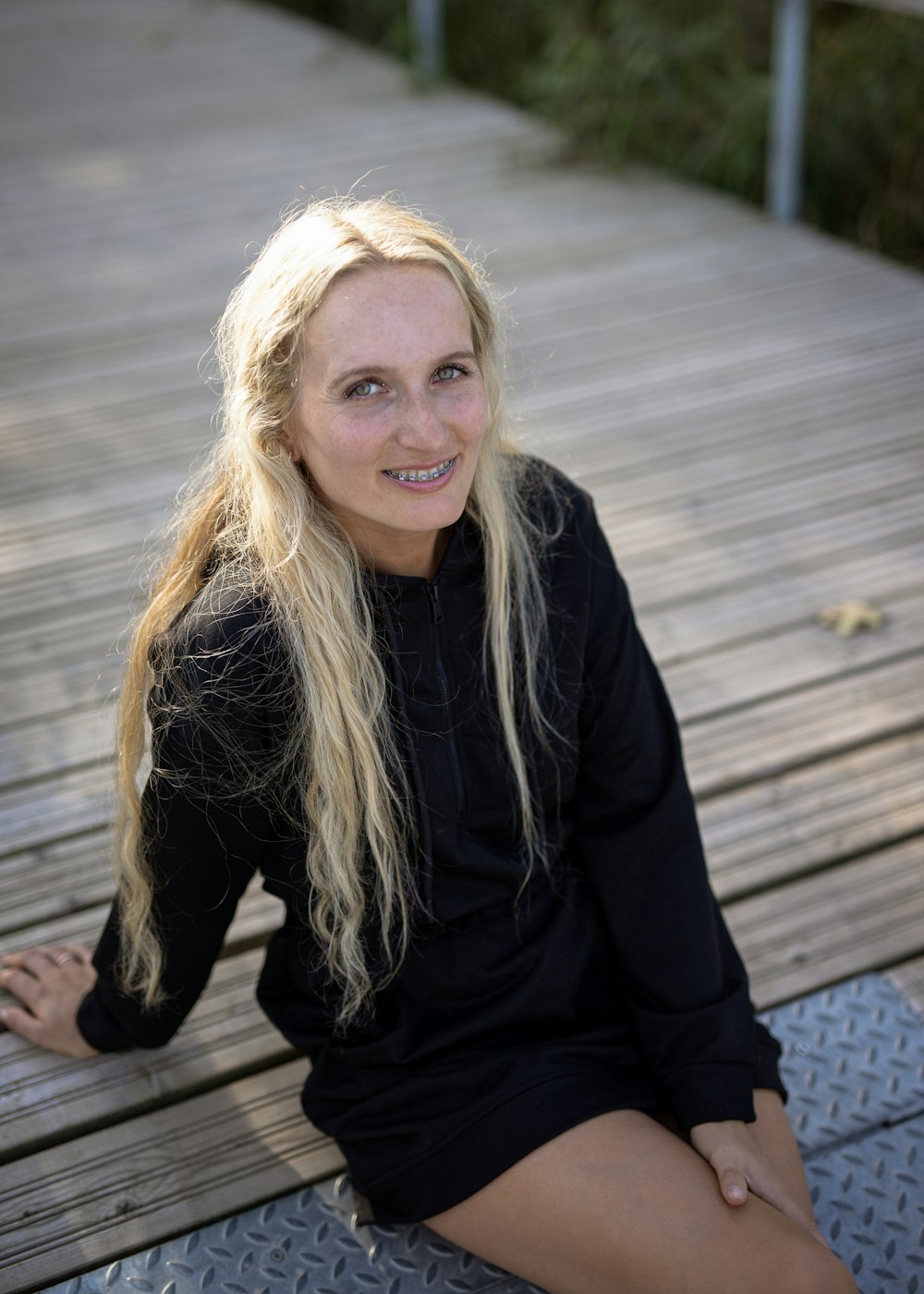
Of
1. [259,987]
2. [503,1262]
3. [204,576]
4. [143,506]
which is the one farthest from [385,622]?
[143,506]

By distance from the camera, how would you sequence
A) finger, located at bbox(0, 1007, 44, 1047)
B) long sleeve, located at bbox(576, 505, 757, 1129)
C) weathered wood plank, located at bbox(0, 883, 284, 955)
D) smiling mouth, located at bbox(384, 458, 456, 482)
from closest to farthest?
smiling mouth, located at bbox(384, 458, 456, 482), long sleeve, located at bbox(576, 505, 757, 1129), finger, located at bbox(0, 1007, 44, 1047), weathered wood plank, located at bbox(0, 883, 284, 955)

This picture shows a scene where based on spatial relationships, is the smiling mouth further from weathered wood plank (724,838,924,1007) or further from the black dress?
weathered wood plank (724,838,924,1007)

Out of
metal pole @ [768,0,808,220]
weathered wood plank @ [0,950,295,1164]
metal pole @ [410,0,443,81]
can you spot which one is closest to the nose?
weathered wood plank @ [0,950,295,1164]

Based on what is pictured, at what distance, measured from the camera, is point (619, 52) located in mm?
5230

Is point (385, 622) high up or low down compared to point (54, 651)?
up

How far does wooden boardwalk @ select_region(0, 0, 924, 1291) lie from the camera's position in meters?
1.71

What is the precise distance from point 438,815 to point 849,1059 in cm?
67

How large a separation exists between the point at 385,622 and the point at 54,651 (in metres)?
1.33

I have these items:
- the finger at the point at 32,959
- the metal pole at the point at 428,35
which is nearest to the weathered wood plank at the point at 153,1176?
the finger at the point at 32,959

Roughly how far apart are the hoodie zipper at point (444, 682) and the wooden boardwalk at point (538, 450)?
0.53 metres

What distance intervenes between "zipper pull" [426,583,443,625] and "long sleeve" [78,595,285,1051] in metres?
0.19

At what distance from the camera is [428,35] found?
6648mm

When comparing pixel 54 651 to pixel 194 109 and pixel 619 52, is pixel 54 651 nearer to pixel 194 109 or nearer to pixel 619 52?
pixel 619 52

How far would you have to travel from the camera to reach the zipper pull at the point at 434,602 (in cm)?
145
